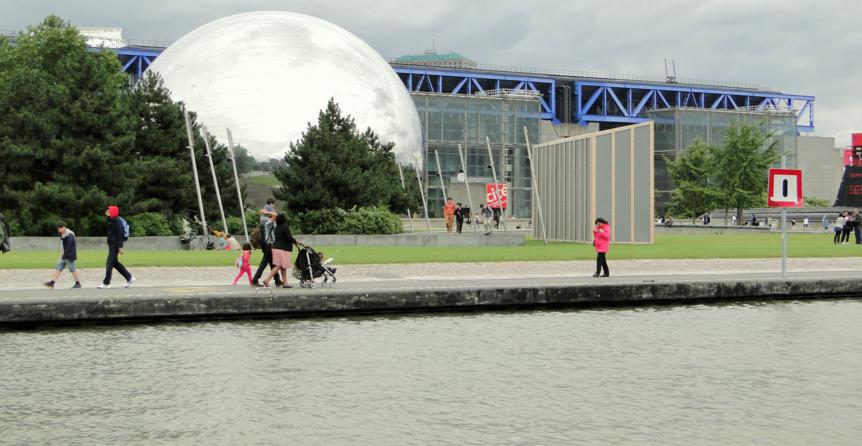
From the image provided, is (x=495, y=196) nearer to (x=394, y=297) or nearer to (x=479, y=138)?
(x=394, y=297)

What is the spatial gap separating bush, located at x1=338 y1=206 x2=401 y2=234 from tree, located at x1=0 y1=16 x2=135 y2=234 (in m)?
8.39

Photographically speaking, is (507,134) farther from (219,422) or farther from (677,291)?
(219,422)

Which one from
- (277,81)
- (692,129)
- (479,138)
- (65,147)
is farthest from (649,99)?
(65,147)

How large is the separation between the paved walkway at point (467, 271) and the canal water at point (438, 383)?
536 centimetres

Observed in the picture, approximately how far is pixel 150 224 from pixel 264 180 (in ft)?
57.1

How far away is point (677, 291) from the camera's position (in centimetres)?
2259

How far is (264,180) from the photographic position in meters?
59.2

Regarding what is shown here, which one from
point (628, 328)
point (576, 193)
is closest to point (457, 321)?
point (628, 328)

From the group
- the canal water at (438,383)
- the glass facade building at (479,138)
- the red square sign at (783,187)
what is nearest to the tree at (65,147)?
the canal water at (438,383)

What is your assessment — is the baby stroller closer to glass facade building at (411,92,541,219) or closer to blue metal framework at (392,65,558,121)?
glass facade building at (411,92,541,219)

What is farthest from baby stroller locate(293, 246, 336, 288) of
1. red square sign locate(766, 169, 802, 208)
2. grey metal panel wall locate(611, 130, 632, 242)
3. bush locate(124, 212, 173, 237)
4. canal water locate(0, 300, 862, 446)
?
grey metal panel wall locate(611, 130, 632, 242)

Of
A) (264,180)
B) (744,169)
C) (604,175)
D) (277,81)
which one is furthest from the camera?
(744,169)

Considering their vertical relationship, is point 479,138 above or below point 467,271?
above

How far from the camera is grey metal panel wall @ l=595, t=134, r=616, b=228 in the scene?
152 ft
